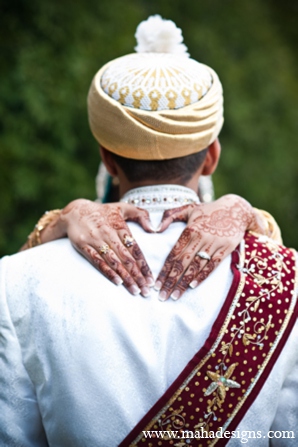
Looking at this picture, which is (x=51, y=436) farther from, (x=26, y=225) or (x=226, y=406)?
(x=26, y=225)

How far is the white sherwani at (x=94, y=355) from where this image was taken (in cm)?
183

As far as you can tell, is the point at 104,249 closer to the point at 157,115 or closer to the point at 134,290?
the point at 134,290

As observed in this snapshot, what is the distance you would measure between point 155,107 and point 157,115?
3cm

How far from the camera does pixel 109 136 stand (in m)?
2.13

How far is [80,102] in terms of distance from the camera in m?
5.04

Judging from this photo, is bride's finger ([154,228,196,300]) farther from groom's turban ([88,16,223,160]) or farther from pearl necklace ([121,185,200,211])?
groom's turban ([88,16,223,160])

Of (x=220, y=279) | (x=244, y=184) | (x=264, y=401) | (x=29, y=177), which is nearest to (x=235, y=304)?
(x=220, y=279)

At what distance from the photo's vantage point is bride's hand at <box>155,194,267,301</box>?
1.90 meters

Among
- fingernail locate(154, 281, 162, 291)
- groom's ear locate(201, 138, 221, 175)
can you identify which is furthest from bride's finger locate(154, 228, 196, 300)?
groom's ear locate(201, 138, 221, 175)

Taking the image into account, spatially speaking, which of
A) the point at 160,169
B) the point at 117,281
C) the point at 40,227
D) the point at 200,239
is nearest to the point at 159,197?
the point at 160,169

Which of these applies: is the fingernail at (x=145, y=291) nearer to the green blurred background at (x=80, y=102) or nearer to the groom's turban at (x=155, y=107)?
the groom's turban at (x=155, y=107)

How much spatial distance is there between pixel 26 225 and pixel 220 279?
302cm

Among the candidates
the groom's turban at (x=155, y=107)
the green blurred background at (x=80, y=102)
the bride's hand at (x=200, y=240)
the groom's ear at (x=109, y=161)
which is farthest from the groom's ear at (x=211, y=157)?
the green blurred background at (x=80, y=102)

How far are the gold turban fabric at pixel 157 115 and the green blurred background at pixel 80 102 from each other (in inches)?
101
